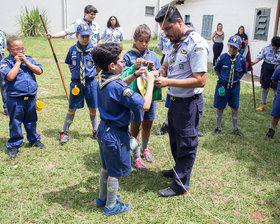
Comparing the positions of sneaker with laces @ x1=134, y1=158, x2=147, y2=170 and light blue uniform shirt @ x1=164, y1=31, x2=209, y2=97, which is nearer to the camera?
light blue uniform shirt @ x1=164, y1=31, x2=209, y2=97

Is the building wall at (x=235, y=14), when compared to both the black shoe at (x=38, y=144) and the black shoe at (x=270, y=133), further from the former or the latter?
the black shoe at (x=38, y=144)

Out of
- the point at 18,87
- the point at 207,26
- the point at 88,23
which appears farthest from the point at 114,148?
the point at 207,26

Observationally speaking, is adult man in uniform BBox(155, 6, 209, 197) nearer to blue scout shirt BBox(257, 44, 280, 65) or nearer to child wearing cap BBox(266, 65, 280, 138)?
child wearing cap BBox(266, 65, 280, 138)

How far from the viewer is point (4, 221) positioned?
298 cm

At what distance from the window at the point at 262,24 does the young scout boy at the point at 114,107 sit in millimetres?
9742

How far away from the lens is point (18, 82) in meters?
4.10

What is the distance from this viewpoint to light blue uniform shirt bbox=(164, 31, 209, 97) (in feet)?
9.57

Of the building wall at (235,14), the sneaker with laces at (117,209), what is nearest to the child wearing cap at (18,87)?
the sneaker with laces at (117,209)

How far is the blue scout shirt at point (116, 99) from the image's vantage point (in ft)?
8.92

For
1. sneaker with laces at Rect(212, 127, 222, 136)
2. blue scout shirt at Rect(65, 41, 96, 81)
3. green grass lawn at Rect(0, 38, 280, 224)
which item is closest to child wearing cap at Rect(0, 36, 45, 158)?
green grass lawn at Rect(0, 38, 280, 224)

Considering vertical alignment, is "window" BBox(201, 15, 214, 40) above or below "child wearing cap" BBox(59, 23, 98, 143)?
above

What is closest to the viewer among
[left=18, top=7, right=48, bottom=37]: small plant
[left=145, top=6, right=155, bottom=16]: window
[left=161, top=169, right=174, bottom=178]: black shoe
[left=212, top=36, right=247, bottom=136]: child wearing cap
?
[left=161, top=169, right=174, bottom=178]: black shoe

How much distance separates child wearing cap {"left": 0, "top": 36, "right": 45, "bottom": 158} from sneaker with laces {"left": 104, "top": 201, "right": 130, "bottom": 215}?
1.97m

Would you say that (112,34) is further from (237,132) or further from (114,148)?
(114,148)
